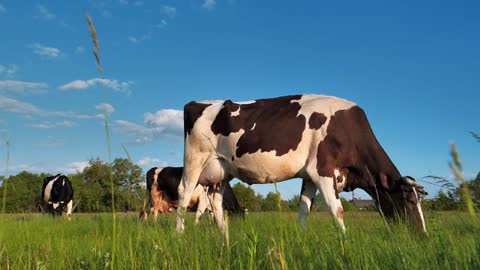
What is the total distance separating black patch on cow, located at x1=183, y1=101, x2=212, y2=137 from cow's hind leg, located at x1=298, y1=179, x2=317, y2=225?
255 cm

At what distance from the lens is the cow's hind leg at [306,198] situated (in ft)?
24.9

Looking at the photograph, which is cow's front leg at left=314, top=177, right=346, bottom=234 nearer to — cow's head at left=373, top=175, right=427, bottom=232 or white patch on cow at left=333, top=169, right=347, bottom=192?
white patch on cow at left=333, top=169, right=347, bottom=192

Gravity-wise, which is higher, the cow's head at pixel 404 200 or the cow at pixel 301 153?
the cow at pixel 301 153

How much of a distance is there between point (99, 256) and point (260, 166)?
12.8 feet

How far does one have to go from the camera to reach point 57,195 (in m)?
22.0

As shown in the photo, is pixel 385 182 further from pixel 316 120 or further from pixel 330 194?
pixel 316 120

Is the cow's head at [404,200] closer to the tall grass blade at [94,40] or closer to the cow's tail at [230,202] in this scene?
the tall grass blade at [94,40]

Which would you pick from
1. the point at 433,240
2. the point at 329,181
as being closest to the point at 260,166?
the point at 329,181

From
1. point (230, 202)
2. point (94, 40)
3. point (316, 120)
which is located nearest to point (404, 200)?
point (316, 120)

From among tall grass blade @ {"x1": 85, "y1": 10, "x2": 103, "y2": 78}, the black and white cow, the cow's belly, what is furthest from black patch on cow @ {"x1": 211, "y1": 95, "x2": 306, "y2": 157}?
the black and white cow

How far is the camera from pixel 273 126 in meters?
7.47

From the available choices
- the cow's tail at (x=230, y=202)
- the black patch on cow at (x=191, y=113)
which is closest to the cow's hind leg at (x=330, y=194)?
the black patch on cow at (x=191, y=113)

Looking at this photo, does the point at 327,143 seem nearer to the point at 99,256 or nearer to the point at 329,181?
the point at 329,181

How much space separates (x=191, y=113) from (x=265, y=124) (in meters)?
1.78
